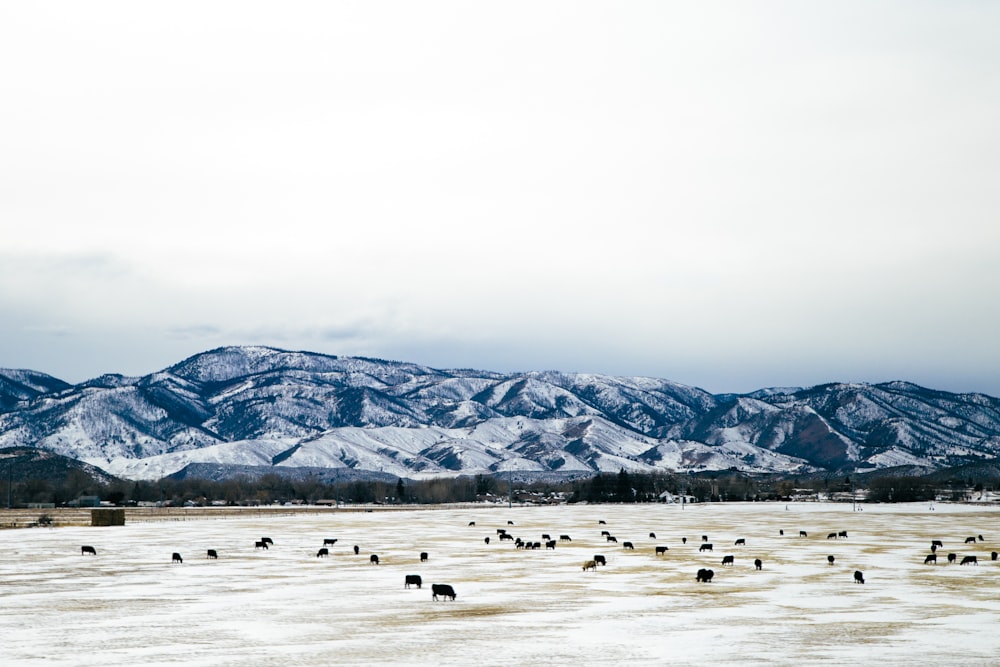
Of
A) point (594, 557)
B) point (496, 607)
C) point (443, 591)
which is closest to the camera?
point (496, 607)

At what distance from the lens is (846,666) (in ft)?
97.2

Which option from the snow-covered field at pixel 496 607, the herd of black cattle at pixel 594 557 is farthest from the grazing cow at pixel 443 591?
the snow-covered field at pixel 496 607

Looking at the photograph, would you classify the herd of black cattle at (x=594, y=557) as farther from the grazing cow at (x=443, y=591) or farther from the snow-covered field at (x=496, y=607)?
the snow-covered field at (x=496, y=607)

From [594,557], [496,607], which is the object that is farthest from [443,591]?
[594,557]

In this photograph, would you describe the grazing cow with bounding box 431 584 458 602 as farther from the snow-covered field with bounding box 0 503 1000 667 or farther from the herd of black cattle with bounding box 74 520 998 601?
the snow-covered field with bounding box 0 503 1000 667

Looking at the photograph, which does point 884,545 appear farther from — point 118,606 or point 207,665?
point 207,665

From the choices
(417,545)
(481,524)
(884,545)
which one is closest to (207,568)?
(417,545)

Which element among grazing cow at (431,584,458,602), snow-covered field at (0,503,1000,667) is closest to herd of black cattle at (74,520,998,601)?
grazing cow at (431,584,458,602)

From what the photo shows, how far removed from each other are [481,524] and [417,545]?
1685 inches

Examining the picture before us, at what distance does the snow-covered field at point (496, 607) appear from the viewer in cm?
3206

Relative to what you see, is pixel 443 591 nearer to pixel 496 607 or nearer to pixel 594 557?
pixel 496 607

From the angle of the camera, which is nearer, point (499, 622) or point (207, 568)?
point (499, 622)

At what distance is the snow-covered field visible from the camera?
32062 mm

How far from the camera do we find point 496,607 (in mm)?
42781
